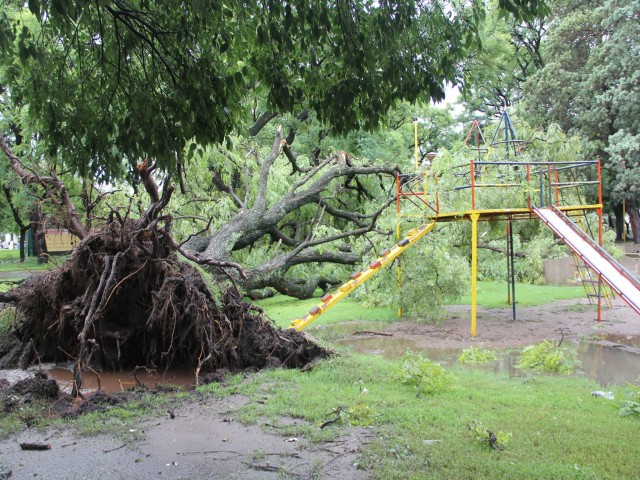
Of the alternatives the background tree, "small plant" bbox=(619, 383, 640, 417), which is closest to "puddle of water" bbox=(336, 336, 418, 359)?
"small plant" bbox=(619, 383, 640, 417)

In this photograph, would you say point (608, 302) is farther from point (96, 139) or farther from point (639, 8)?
point (639, 8)

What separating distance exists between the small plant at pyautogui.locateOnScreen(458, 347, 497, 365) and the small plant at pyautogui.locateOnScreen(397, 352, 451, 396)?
2.09 metres

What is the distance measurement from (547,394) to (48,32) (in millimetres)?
6255

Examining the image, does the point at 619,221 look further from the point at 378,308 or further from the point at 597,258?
the point at 597,258

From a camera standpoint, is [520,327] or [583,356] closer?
[583,356]

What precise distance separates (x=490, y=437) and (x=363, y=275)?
6628 millimetres

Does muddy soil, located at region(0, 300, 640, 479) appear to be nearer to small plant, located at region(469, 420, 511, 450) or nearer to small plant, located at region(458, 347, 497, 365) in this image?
small plant, located at region(469, 420, 511, 450)

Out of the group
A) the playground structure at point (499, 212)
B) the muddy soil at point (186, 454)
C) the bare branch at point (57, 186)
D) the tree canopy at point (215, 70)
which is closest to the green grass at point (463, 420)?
the muddy soil at point (186, 454)

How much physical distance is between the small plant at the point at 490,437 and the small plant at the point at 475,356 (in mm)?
3852

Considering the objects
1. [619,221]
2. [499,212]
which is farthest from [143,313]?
[619,221]

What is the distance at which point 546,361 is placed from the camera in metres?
8.08

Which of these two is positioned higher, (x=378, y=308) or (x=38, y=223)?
(x=38, y=223)

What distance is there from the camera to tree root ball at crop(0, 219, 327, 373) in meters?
7.46

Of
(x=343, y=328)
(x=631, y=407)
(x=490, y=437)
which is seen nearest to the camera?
(x=490, y=437)
